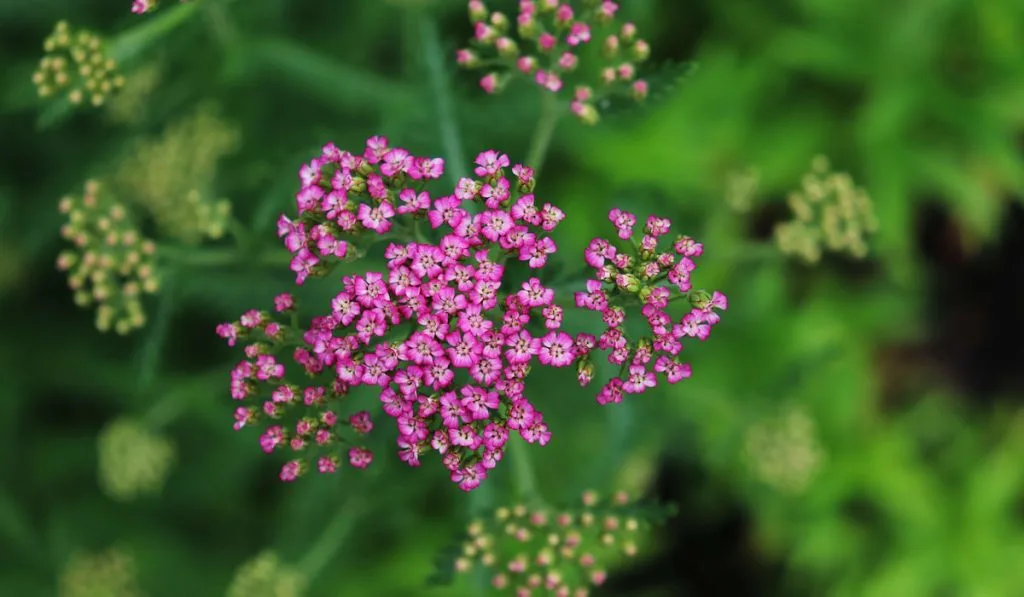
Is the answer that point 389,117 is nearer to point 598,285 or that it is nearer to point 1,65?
point 598,285

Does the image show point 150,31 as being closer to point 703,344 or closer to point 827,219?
point 827,219

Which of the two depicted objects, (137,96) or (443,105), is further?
(137,96)

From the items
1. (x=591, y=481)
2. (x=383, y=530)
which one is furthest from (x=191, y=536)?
(x=591, y=481)

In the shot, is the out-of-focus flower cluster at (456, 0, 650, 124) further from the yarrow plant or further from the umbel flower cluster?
the umbel flower cluster

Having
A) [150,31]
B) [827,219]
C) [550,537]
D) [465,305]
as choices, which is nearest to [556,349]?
[465,305]

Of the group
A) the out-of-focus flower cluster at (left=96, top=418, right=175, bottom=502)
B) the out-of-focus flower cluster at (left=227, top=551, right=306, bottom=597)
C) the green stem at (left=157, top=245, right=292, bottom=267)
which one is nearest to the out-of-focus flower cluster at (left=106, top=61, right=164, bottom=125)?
the green stem at (left=157, top=245, right=292, bottom=267)

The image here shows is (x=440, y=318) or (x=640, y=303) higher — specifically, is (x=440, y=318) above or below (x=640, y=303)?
below

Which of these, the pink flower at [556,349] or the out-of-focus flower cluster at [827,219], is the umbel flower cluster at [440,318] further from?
the out-of-focus flower cluster at [827,219]
